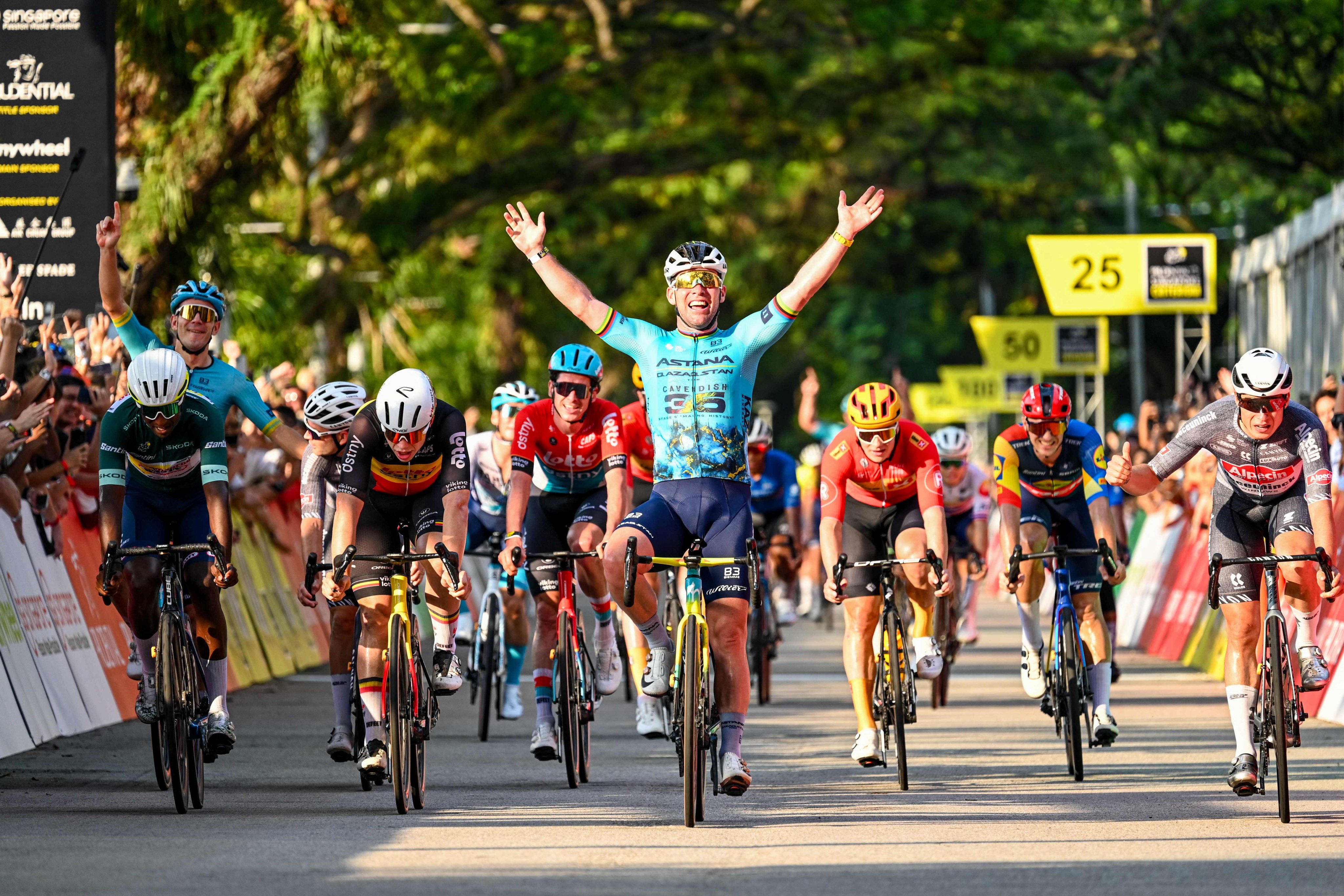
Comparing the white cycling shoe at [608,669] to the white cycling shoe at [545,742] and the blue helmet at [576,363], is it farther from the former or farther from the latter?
the blue helmet at [576,363]

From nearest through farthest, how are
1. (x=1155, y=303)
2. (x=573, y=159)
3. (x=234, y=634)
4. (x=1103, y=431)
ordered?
(x=234, y=634)
(x=1155, y=303)
(x=573, y=159)
(x=1103, y=431)

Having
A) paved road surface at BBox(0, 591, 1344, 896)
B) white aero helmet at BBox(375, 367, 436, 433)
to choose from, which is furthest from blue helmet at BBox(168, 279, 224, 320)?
paved road surface at BBox(0, 591, 1344, 896)

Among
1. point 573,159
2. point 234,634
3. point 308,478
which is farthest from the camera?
point 573,159

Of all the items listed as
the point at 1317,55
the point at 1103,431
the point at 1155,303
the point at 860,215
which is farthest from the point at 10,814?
the point at 1103,431

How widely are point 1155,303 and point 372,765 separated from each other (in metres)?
19.5

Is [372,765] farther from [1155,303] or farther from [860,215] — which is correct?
[1155,303]

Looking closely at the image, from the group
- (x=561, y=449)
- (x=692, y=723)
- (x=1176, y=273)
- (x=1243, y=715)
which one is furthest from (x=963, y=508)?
(x=1176, y=273)

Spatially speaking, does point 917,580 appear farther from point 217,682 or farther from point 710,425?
point 217,682

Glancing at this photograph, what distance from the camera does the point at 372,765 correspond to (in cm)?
1122

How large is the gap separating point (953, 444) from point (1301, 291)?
41.7ft

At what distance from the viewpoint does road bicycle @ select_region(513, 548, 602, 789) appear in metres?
12.2

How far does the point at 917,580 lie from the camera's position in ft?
45.3

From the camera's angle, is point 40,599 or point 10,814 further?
point 40,599

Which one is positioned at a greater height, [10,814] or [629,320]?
[629,320]
